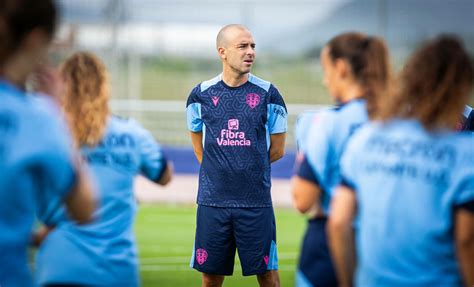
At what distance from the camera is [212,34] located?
22.0m

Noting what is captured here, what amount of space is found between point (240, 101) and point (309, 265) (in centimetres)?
283

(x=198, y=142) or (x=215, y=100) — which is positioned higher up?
(x=215, y=100)

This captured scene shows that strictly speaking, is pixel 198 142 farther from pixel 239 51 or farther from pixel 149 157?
pixel 149 157

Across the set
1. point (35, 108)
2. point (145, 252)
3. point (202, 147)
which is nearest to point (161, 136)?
point (145, 252)

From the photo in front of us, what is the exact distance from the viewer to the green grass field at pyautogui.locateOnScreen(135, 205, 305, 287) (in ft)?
29.8

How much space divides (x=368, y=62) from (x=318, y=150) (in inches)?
17.6

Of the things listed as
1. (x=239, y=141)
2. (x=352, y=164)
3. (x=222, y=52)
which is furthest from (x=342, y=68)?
(x=222, y=52)

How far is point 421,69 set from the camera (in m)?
3.51

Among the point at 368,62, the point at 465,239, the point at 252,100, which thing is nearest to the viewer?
the point at 465,239

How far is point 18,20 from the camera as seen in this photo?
301 cm

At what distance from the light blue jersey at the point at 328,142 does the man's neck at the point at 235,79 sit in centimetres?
286

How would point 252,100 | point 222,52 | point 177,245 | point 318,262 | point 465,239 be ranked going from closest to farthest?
1. point 465,239
2. point 318,262
3. point 252,100
4. point 222,52
5. point 177,245

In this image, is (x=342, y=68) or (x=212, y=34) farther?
(x=212, y=34)

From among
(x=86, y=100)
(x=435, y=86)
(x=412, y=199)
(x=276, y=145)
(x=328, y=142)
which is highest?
(x=435, y=86)
